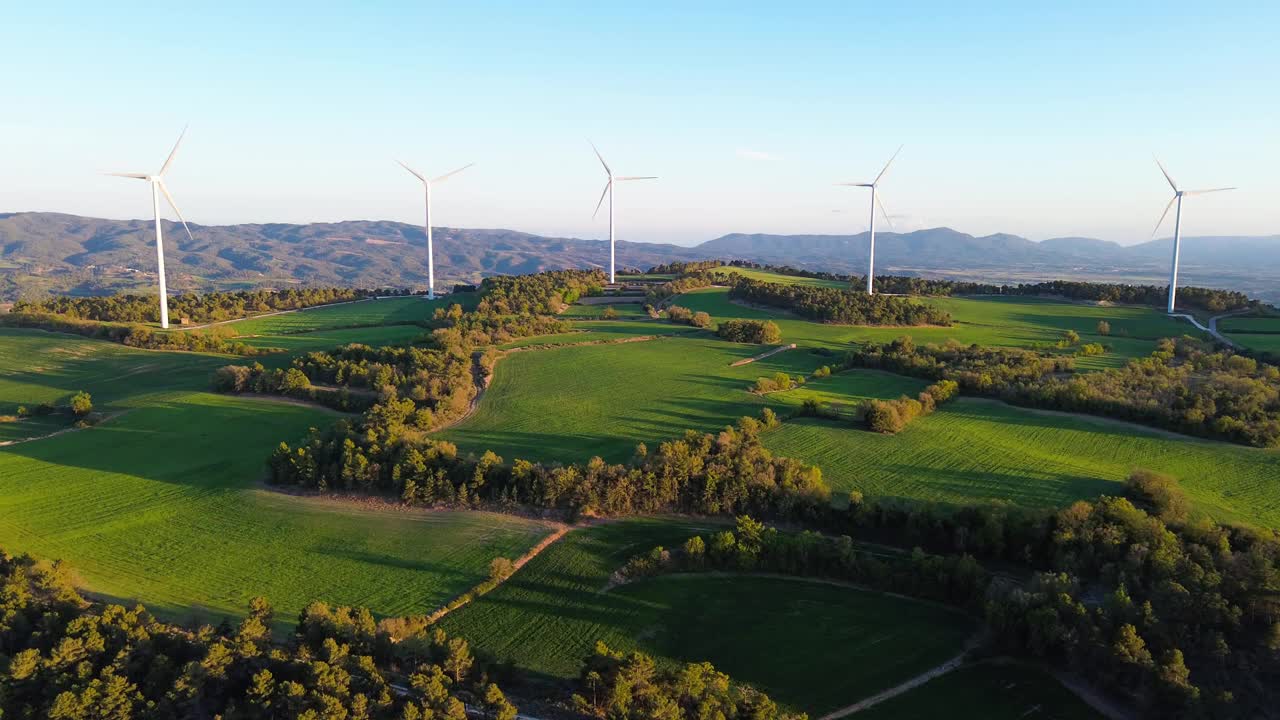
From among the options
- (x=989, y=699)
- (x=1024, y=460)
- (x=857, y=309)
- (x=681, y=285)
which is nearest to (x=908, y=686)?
(x=989, y=699)

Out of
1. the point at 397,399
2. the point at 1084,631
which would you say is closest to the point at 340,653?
the point at 1084,631

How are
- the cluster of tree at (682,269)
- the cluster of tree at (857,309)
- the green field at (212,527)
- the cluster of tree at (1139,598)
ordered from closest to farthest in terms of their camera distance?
1. the cluster of tree at (1139,598)
2. the green field at (212,527)
3. the cluster of tree at (857,309)
4. the cluster of tree at (682,269)

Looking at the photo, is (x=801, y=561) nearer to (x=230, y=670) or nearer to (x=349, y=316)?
(x=230, y=670)

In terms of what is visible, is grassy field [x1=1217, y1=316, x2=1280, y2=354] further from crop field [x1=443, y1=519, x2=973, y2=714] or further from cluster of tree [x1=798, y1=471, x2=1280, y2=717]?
crop field [x1=443, y1=519, x2=973, y2=714]

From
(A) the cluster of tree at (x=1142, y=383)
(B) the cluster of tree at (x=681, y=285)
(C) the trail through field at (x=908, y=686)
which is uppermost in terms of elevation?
(B) the cluster of tree at (x=681, y=285)

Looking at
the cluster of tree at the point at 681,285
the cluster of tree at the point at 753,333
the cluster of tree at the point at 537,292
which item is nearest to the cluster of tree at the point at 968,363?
the cluster of tree at the point at 753,333

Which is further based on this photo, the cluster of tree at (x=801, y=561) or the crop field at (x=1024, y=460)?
the crop field at (x=1024, y=460)

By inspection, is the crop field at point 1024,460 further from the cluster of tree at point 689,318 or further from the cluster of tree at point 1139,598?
the cluster of tree at point 689,318
